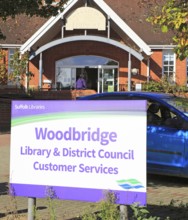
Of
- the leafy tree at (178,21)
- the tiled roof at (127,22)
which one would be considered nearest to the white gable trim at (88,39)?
the tiled roof at (127,22)

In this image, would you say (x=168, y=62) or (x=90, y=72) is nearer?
(x=168, y=62)

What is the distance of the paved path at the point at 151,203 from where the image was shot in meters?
6.24

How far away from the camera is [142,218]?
4805 millimetres

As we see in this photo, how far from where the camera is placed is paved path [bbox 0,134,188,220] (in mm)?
6238

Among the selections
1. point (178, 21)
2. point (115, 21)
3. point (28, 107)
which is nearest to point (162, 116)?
point (28, 107)

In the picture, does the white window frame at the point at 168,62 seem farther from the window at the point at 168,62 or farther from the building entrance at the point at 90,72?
the building entrance at the point at 90,72

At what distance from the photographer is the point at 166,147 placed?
341 inches

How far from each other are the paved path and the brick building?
15763mm

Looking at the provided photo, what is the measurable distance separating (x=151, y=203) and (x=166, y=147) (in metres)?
1.76

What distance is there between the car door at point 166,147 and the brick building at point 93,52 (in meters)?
15.6

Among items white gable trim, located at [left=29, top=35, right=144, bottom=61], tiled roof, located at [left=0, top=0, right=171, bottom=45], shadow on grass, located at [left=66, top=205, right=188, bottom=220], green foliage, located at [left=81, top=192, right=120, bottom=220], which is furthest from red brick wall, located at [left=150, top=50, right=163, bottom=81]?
green foliage, located at [left=81, top=192, right=120, bottom=220]

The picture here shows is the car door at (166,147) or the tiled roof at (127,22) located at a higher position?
the tiled roof at (127,22)

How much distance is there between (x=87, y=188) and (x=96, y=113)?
2.53ft

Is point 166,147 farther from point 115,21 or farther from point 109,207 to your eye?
point 115,21
